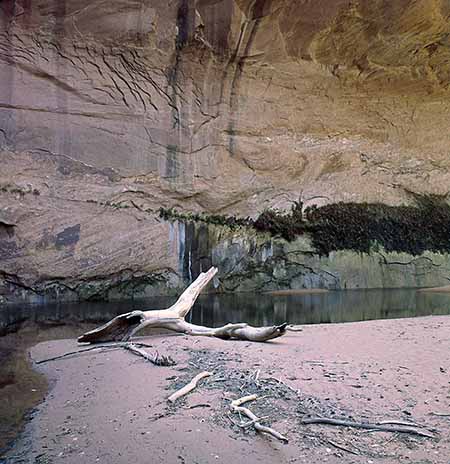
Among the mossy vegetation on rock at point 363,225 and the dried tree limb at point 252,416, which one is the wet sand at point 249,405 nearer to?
the dried tree limb at point 252,416

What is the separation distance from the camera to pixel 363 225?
15.8 meters

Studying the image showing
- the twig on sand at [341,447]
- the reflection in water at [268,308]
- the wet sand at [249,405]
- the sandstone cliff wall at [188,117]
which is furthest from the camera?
the sandstone cliff wall at [188,117]

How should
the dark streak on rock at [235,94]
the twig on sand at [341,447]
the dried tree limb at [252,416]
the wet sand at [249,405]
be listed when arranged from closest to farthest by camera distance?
the twig on sand at [341,447]
the wet sand at [249,405]
the dried tree limb at [252,416]
the dark streak on rock at [235,94]

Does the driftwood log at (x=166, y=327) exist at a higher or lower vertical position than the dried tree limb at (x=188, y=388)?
higher

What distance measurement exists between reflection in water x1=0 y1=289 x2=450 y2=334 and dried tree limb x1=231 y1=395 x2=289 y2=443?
16.0 ft

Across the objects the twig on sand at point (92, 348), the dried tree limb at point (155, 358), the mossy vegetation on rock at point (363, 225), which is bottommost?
the twig on sand at point (92, 348)

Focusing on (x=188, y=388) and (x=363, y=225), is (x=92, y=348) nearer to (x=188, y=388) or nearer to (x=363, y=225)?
(x=188, y=388)

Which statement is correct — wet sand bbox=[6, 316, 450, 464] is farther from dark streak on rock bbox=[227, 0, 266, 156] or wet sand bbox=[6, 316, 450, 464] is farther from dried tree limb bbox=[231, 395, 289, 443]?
dark streak on rock bbox=[227, 0, 266, 156]

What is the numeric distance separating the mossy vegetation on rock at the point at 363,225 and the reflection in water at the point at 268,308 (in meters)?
2.20

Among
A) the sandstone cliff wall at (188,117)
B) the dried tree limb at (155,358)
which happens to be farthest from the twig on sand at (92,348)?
the sandstone cliff wall at (188,117)

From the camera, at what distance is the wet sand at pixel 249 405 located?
2.62m

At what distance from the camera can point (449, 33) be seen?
14156mm

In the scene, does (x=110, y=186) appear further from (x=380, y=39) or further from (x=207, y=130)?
(x=380, y=39)

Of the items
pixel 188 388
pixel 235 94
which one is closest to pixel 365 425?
pixel 188 388
